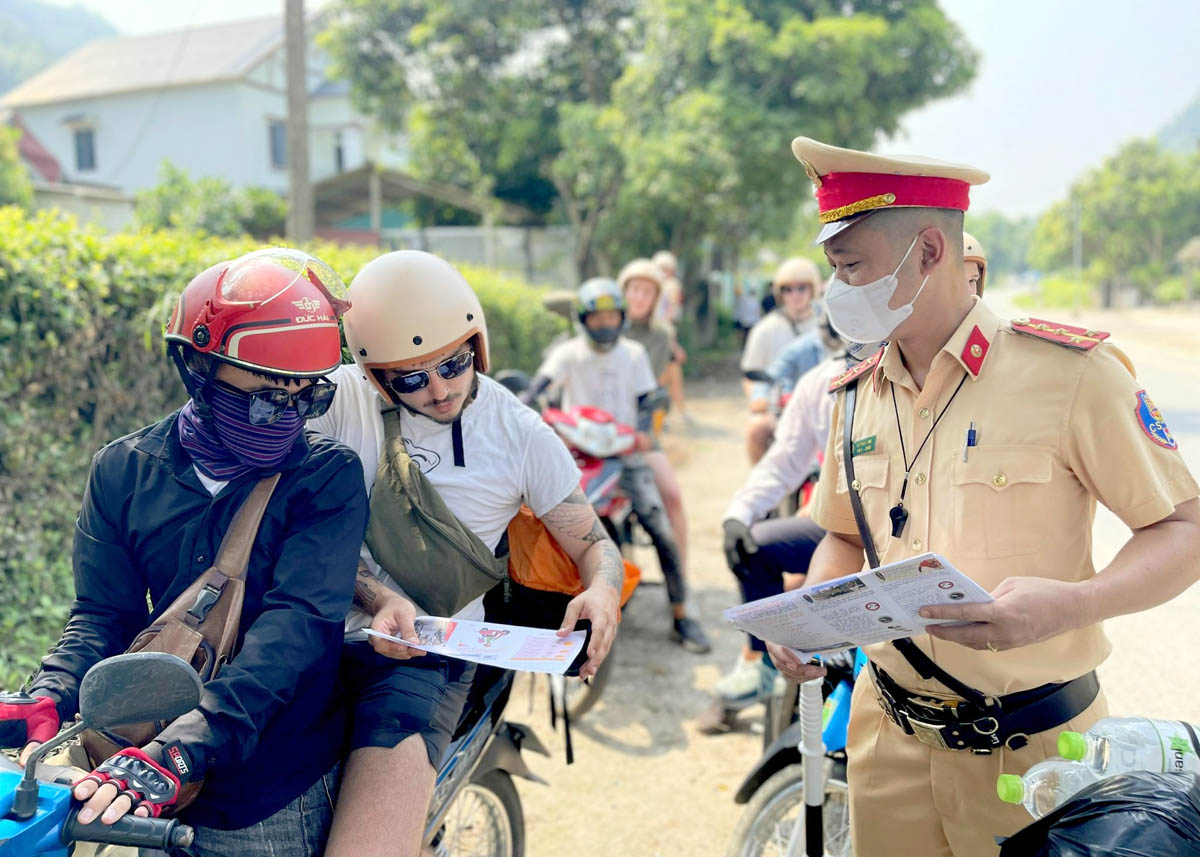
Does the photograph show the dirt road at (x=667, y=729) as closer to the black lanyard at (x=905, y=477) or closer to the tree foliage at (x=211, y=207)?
the black lanyard at (x=905, y=477)

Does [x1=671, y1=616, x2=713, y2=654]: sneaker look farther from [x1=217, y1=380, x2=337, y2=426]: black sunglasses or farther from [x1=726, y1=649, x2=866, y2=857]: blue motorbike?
[x1=217, y1=380, x2=337, y2=426]: black sunglasses

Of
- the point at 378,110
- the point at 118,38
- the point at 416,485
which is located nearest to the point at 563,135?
the point at 378,110

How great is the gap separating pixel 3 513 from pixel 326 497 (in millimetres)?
2587

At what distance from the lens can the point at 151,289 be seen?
4426 mm

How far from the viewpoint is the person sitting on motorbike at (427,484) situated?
2.13 m

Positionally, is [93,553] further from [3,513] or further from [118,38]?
[118,38]

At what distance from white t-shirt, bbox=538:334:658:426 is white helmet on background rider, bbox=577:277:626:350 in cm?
10

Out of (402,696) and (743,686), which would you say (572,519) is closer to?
(402,696)

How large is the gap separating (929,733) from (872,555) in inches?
15.5

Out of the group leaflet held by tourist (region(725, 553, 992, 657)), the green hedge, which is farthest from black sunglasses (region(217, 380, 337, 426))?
the green hedge

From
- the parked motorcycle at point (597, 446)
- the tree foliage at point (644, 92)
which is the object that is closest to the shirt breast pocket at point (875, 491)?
the parked motorcycle at point (597, 446)

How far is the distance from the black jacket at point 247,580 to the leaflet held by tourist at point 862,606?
890 millimetres

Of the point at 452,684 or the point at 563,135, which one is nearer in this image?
the point at 452,684

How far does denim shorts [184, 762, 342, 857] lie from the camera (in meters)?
1.95
